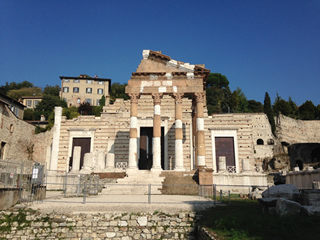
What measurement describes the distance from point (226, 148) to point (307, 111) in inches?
1801

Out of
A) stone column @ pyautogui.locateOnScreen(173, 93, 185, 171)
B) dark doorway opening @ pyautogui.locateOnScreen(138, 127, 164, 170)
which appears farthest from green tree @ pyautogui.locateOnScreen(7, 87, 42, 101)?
stone column @ pyautogui.locateOnScreen(173, 93, 185, 171)

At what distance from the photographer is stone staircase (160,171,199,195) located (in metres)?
17.9

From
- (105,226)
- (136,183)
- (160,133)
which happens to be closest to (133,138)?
(160,133)

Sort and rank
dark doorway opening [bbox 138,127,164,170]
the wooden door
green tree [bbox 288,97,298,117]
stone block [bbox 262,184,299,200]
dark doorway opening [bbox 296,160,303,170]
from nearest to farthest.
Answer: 1. stone block [bbox 262,184,299,200]
2. dark doorway opening [bbox 138,127,164,170]
3. the wooden door
4. dark doorway opening [bbox 296,160,303,170]
5. green tree [bbox 288,97,298,117]

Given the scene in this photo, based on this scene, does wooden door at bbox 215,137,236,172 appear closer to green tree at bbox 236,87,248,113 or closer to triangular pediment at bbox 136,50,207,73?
triangular pediment at bbox 136,50,207,73

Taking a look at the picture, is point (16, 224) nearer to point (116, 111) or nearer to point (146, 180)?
point (146, 180)

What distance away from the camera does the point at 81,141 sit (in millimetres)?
30328

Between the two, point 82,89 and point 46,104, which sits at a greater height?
point 82,89

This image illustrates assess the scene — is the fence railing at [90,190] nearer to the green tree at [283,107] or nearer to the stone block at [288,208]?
the stone block at [288,208]

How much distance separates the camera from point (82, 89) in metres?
69.5

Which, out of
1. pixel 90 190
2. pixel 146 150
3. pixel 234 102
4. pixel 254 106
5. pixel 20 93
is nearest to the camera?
pixel 90 190

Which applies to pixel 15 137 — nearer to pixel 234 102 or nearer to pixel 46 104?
pixel 46 104

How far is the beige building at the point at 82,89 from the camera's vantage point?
68.2 meters

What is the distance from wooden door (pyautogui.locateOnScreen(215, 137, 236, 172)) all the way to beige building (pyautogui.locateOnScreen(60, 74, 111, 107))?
46324 millimetres
